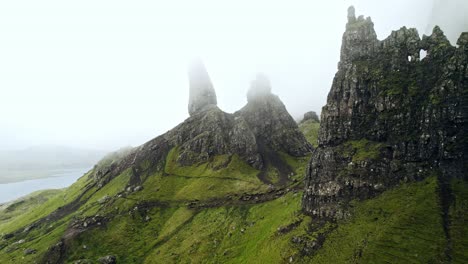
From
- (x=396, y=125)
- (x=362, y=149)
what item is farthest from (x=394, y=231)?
(x=396, y=125)

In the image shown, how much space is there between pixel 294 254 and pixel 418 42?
415ft

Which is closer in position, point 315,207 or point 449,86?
point 449,86

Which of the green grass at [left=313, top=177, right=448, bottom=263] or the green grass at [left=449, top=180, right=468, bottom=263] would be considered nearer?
the green grass at [left=449, top=180, right=468, bottom=263]

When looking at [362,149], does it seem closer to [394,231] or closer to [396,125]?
[396,125]

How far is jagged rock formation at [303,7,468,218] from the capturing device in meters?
158

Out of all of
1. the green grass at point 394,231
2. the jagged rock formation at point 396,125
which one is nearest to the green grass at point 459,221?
the green grass at point 394,231

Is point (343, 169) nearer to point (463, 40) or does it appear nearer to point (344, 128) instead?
point (344, 128)

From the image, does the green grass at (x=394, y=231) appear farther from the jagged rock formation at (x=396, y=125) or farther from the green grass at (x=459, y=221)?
the jagged rock formation at (x=396, y=125)

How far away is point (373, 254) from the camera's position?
141 m

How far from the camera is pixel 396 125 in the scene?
17500 centimetres

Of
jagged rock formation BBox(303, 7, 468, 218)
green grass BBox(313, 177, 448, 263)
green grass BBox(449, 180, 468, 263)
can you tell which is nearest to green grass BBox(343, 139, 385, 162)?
jagged rock formation BBox(303, 7, 468, 218)

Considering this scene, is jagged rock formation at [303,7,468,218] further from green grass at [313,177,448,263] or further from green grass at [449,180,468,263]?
green grass at [313,177,448,263]

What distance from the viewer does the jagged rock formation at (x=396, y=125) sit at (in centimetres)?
15750

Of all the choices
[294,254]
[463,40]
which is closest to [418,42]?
[463,40]
